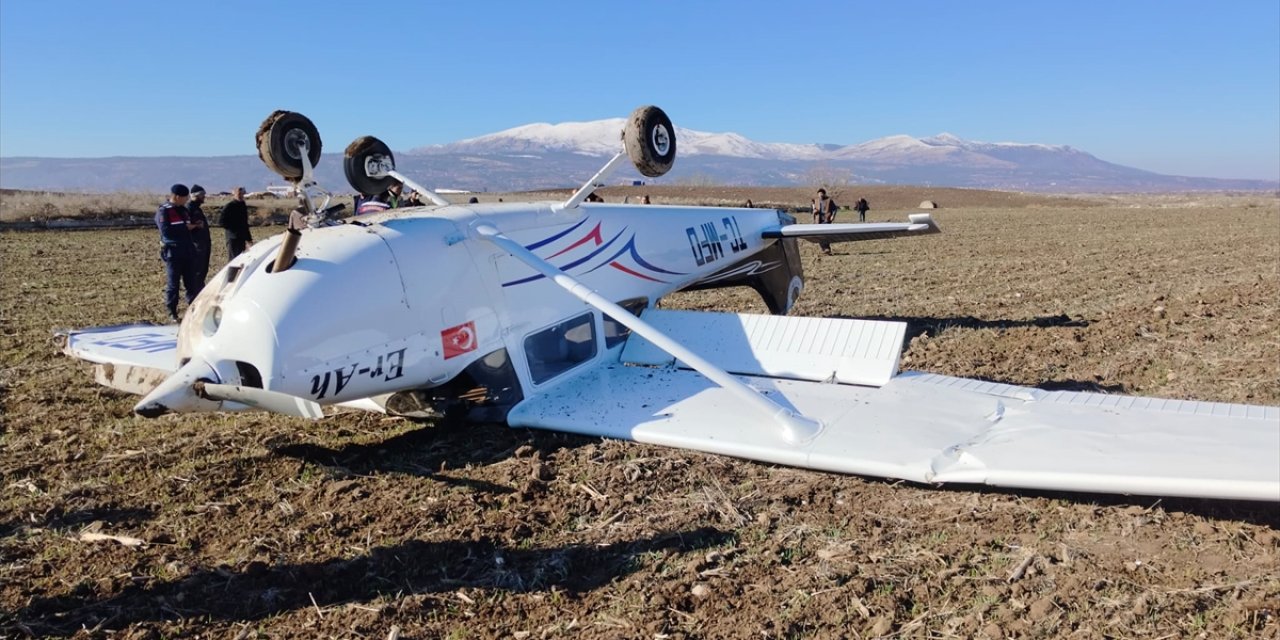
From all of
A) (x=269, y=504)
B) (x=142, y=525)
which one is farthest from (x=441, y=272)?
(x=142, y=525)

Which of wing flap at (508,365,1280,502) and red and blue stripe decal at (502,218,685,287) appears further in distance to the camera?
red and blue stripe decal at (502,218,685,287)

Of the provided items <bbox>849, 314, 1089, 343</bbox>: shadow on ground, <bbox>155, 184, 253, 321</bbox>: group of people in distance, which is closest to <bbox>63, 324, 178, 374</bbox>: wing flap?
<bbox>155, 184, 253, 321</bbox>: group of people in distance

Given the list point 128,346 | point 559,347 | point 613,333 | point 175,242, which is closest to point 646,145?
point 613,333

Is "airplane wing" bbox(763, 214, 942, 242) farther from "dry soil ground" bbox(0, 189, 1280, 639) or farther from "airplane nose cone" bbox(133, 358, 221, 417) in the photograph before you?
"airplane nose cone" bbox(133, 358, 221, 417)

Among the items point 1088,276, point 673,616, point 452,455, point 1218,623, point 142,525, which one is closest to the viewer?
point 1218,623

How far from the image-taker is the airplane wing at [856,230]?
1078 cm

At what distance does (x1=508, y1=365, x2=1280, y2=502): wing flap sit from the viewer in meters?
4.49

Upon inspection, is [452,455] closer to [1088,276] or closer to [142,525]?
[142,525]

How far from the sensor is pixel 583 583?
4.35 m

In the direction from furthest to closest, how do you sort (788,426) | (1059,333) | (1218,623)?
(1059,333), (788,426), (1218,623)

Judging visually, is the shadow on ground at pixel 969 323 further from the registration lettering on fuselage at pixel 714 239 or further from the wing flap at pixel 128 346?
the wing flap at pixel 128 346

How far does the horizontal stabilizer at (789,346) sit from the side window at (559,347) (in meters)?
0.45

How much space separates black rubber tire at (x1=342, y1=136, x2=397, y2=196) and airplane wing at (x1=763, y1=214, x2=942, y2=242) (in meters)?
5.25

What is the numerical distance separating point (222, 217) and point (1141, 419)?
12234 millimetres
